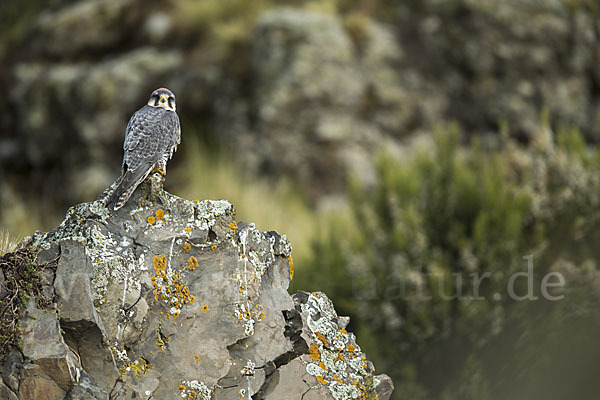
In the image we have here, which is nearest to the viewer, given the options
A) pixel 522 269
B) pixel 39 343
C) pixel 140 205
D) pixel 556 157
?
pixel 39 343

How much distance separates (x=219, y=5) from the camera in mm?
11555

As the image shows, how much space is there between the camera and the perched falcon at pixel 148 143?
2879 mm

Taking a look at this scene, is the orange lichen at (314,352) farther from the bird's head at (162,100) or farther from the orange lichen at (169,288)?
the bird's head at (162,100)

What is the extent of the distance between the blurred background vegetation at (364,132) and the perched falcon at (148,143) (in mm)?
3731

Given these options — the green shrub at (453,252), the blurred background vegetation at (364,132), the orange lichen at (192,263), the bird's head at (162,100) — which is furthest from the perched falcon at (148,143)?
the blurred background vegetation at (364,132)

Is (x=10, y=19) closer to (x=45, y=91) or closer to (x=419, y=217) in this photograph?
(x=45, y=91)

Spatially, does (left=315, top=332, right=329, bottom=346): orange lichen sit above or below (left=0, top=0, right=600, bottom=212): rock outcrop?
below

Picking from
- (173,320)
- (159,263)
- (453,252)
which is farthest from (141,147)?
(453,252)

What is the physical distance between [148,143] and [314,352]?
4.32 feet

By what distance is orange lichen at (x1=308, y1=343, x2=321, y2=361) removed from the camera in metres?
Result: 3.00

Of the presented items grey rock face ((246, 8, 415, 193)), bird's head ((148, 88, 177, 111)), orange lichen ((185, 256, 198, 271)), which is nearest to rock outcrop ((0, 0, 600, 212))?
grey rock face ((246, 8, 415, 193))

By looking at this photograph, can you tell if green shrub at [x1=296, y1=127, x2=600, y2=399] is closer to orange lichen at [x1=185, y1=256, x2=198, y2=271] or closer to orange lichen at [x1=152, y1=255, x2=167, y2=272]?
orange lichen at [x1=185, y1=256, x2=198, y2=271]

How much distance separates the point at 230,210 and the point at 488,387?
9.25 feet

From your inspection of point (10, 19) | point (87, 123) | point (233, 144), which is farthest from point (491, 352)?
point (10, 19)
